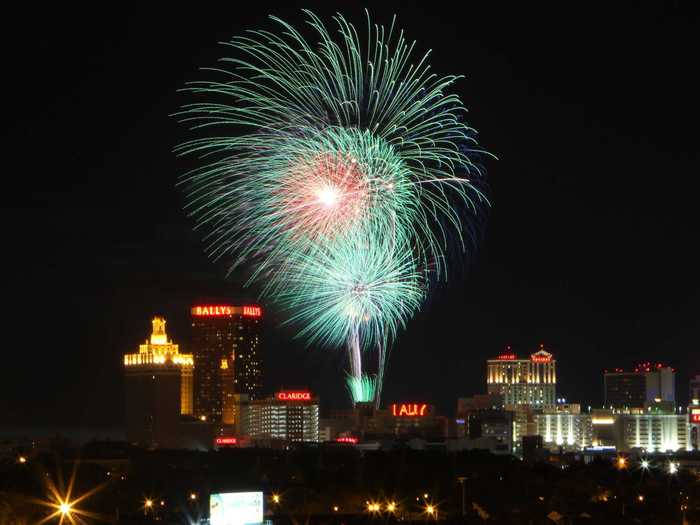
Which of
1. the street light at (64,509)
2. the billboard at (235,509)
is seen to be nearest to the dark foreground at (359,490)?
the street light at (64,509)

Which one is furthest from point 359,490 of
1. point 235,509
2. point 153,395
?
point 153,395

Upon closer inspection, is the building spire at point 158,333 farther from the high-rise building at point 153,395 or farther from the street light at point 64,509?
the street light at point 64,509

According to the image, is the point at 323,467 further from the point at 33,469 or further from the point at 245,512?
the point at 245,512

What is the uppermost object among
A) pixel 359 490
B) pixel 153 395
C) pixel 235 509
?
pixel 153 395

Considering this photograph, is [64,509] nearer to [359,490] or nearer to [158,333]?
[359,490]

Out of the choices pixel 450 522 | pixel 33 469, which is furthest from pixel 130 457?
pixel 450 522
